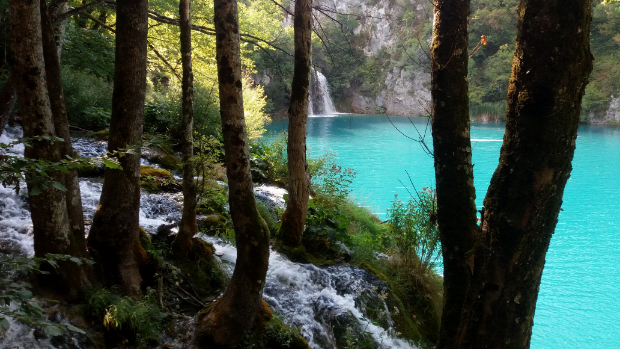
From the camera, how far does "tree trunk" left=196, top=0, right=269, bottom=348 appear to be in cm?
310

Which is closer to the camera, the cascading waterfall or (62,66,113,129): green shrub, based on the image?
the cascading waterfall

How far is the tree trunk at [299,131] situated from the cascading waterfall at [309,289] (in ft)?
1.58

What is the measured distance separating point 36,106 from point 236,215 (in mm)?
1569

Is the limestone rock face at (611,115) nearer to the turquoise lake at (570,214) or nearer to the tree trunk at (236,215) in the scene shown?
the turquoise lake at (570,214)

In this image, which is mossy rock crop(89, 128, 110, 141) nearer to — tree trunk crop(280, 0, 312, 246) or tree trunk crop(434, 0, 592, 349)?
tree trunk crop(280, 0, 312, 246)

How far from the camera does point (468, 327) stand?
197 cm

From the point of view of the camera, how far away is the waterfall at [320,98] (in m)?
35.9

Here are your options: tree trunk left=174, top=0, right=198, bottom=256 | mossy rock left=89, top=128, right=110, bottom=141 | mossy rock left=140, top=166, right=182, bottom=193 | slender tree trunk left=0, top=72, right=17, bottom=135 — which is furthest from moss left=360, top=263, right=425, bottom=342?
mossy rock left=89, top=128, right=110, bottom=141

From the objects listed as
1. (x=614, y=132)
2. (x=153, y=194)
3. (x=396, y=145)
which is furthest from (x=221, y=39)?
(x=614, y=132)

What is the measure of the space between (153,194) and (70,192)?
3.04 m

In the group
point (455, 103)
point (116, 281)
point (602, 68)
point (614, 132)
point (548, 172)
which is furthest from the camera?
point (602, 68)

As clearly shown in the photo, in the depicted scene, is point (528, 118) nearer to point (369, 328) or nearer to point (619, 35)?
point (369, 328)

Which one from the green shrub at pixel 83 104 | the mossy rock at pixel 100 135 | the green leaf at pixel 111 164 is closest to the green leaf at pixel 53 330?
the green leaf at pixel 111 164

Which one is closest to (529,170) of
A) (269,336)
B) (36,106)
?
(269,336)
